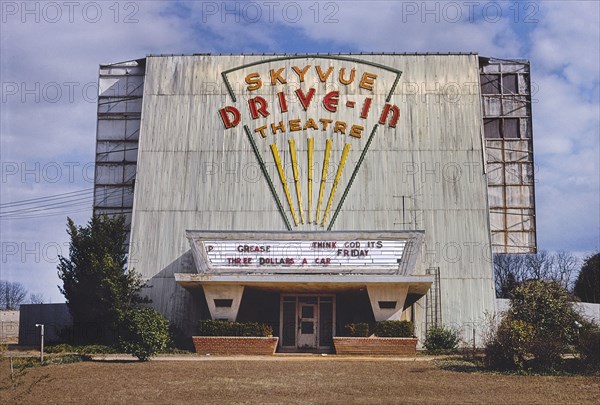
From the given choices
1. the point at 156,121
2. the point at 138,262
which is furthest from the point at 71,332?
the point at 156,121

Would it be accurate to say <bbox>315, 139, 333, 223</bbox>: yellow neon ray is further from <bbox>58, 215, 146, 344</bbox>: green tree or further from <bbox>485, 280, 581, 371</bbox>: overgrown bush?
<bbox>485, 280, 581, 371</bbox>: overgrown bush

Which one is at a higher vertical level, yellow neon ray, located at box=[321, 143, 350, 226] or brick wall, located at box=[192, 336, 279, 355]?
yellow neon ray, located at box=[321, 143, 350, 226]

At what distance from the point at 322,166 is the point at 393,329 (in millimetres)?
10619

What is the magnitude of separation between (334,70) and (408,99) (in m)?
4.42

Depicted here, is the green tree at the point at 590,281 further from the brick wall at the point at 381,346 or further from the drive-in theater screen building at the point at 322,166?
the brick wall at the point at 381,346

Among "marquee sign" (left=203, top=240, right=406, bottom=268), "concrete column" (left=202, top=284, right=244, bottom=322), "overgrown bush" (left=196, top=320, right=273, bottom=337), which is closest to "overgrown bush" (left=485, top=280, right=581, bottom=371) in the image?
"marquee sign" (left=203, top=240, right=406, bottom=268)

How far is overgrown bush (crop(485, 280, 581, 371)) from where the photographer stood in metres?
25.4

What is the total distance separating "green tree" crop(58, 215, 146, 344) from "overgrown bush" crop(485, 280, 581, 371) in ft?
60.9

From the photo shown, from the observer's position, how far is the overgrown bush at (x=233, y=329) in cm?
3488

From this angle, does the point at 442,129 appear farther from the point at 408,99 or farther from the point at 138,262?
the point at 138,262

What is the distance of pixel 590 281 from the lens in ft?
184

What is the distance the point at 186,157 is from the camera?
42250 mm

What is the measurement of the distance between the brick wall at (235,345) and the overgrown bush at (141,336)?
4.75 m

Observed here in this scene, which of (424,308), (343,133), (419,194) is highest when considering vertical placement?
(343,133)
